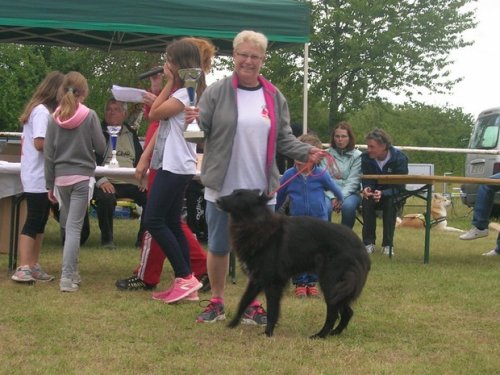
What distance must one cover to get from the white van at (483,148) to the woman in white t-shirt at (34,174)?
30.5 feet

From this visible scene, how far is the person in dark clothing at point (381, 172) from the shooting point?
820 cm

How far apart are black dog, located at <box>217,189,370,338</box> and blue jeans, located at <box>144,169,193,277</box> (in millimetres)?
874

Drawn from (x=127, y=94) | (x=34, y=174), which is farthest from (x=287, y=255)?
(x=127, y=94)

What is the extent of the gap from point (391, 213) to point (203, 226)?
2169 mm

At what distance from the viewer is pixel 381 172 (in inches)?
326

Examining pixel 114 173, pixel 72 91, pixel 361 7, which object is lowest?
pixel 114 173

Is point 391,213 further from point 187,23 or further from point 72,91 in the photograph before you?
point 72,91

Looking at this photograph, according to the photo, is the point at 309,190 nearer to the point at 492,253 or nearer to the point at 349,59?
the point at 492,253

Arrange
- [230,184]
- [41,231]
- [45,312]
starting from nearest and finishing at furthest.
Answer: [230,184]
[45,312]
[41,231]

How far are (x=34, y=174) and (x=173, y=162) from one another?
4.79ft

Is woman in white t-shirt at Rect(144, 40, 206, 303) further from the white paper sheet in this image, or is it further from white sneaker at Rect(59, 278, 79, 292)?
the white paper sheet

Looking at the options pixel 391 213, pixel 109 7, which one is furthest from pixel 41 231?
pixel 391 213

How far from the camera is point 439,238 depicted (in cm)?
1037

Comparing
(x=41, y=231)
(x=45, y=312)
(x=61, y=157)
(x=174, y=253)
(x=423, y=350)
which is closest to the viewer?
(x=423, y=350)
